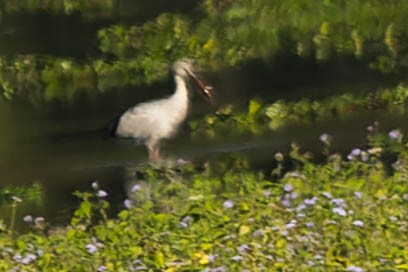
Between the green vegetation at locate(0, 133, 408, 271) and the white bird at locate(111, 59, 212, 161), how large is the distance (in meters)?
2.94

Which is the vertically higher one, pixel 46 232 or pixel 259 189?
pixel 259 189

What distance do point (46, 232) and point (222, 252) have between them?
204 cm

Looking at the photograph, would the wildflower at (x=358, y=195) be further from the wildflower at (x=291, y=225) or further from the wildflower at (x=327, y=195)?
the wildflower at (x=291, y=225)

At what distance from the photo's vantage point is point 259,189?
8031 mm

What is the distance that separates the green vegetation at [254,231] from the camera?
6895 mm

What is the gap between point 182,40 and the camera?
1602 cm

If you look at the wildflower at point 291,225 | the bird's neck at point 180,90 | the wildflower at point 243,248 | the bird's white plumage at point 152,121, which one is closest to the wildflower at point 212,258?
the wildflower at point 243,248

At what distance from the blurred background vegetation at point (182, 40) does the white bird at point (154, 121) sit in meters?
2.29

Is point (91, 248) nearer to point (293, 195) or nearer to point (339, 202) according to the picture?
point (293, 195)

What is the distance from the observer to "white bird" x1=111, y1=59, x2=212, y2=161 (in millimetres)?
11477

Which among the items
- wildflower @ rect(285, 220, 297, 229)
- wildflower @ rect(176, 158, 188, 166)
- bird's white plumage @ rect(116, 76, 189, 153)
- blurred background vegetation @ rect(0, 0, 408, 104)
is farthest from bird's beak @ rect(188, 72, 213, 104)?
wildflower @ rect(285, 220, 297, 229)

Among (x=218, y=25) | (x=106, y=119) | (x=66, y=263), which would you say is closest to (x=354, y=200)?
(x=66, y=263)

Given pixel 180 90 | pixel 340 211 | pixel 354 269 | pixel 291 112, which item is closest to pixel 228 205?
pixel 340 211

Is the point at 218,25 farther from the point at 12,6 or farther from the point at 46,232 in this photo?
the point at 46,232
